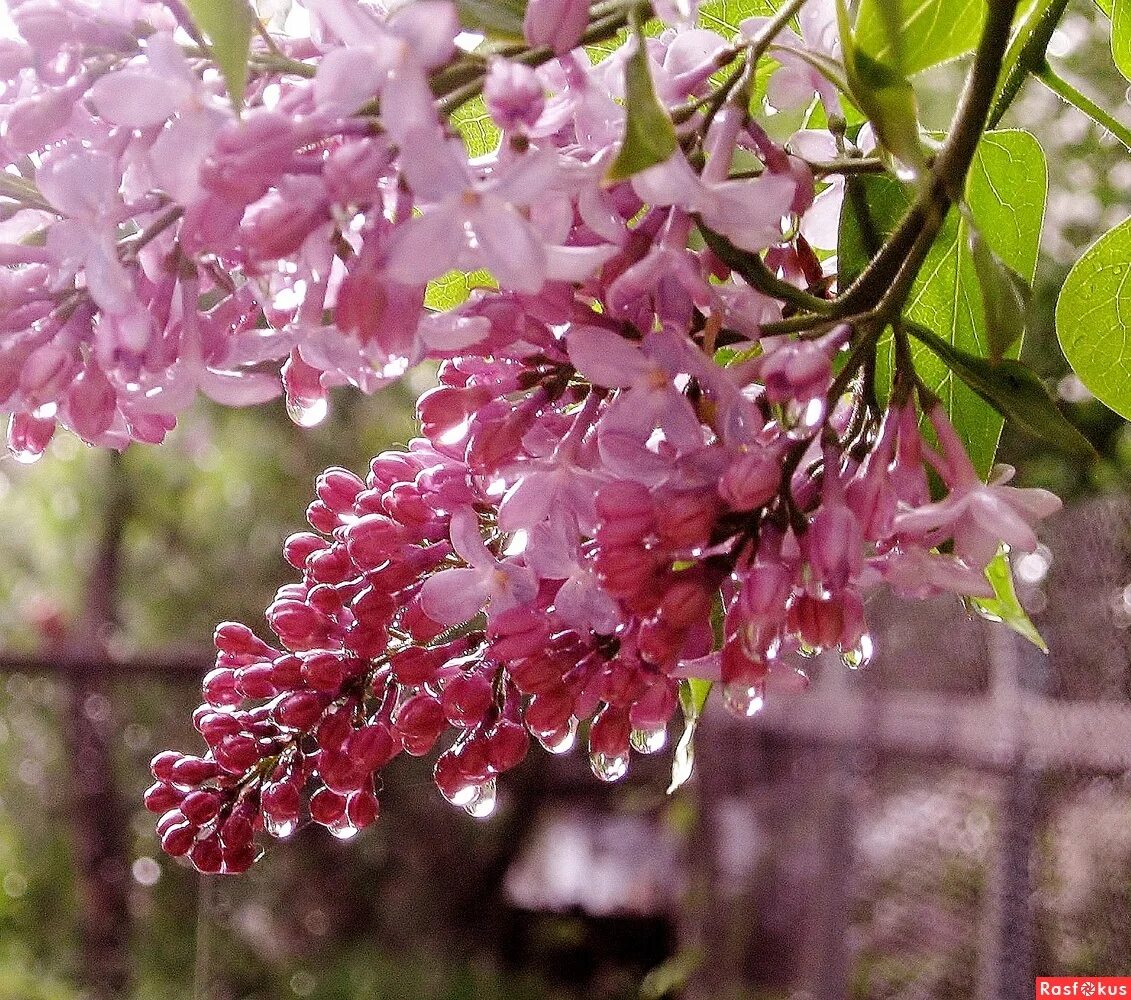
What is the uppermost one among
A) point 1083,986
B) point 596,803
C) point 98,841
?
point 1083,986

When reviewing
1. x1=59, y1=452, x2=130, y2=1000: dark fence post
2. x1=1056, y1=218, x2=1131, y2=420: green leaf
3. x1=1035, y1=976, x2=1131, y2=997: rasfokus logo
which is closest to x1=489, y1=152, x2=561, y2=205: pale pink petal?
x1=1056, y1=218, x2=1131, y2=420: green leaf

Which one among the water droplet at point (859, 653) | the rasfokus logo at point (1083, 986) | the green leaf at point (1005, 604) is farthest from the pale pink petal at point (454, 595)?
the rasfokus logo at point (1083, 986)

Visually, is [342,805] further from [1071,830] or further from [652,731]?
[1071,830]

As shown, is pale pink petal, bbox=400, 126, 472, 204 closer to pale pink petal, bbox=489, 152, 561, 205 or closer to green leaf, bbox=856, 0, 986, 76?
pale pink petal, bbox=489, 152, 561, 205

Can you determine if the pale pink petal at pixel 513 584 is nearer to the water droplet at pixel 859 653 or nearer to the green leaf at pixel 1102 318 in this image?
the water droplet at pixel 859 653

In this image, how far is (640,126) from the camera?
0.26 meters

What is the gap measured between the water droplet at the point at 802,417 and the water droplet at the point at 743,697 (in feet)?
0.21

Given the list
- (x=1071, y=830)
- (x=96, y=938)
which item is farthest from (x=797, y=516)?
(x=96, y=938)

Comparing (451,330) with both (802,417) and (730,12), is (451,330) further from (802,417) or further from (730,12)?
(730,12)

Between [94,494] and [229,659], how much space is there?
2.57 meters

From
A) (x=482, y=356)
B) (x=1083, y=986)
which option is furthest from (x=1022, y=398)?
(x=1083, y=986)

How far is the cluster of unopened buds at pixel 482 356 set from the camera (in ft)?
0.87

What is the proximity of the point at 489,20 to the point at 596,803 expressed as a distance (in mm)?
3186

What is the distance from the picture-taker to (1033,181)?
457 millimetres
